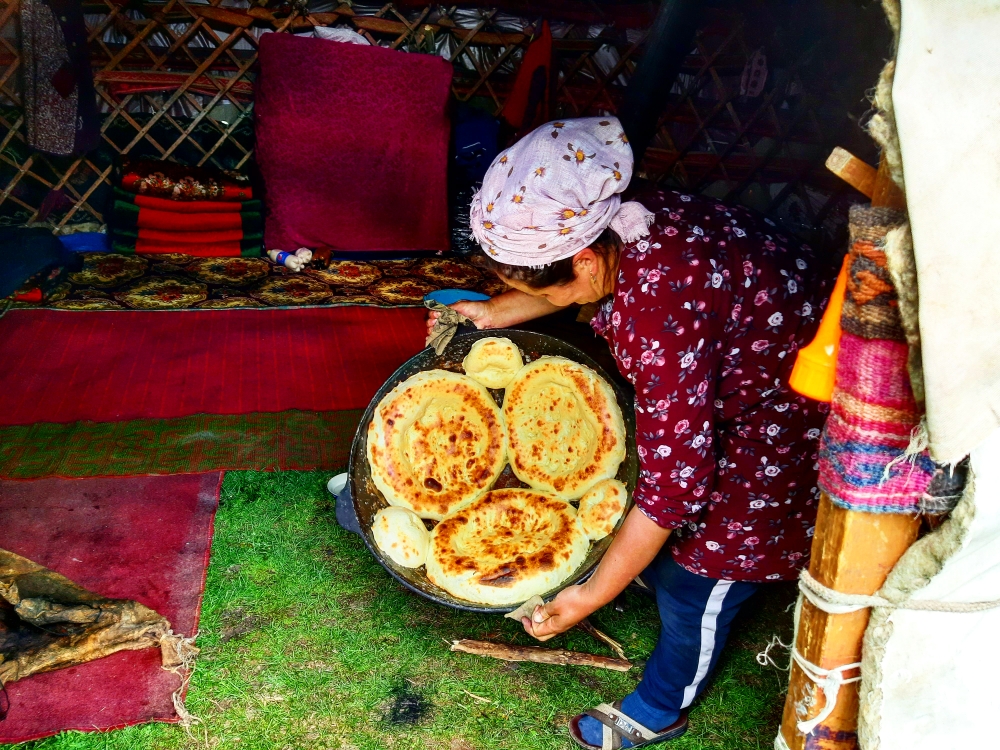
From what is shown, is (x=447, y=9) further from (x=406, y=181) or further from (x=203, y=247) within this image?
(x=203, y=247)

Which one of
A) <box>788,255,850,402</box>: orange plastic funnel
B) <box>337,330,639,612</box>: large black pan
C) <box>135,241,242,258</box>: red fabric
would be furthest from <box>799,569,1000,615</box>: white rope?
<box>135,241,242,258</box>: red fabric

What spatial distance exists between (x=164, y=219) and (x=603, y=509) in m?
2.62

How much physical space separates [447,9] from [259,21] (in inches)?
33.8

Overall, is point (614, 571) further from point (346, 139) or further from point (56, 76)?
point (56, 76)

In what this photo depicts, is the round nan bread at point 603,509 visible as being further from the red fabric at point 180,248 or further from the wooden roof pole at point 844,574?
the red fabric at point 180,248

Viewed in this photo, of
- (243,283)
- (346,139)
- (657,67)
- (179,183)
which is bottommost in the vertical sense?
(243,283)

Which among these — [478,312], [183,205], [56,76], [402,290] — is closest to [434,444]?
[478,312]

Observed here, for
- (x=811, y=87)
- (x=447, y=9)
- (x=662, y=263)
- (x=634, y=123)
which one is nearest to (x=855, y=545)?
(x=662, y=263)

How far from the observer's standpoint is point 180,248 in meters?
3.22

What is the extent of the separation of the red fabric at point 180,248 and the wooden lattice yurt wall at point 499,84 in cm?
37

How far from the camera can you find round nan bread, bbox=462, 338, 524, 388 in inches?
55.1

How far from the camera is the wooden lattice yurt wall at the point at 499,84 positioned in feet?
10.6

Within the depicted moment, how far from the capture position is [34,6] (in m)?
2.72

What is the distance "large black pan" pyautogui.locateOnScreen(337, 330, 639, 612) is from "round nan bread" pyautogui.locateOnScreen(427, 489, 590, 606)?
0.8 inches
